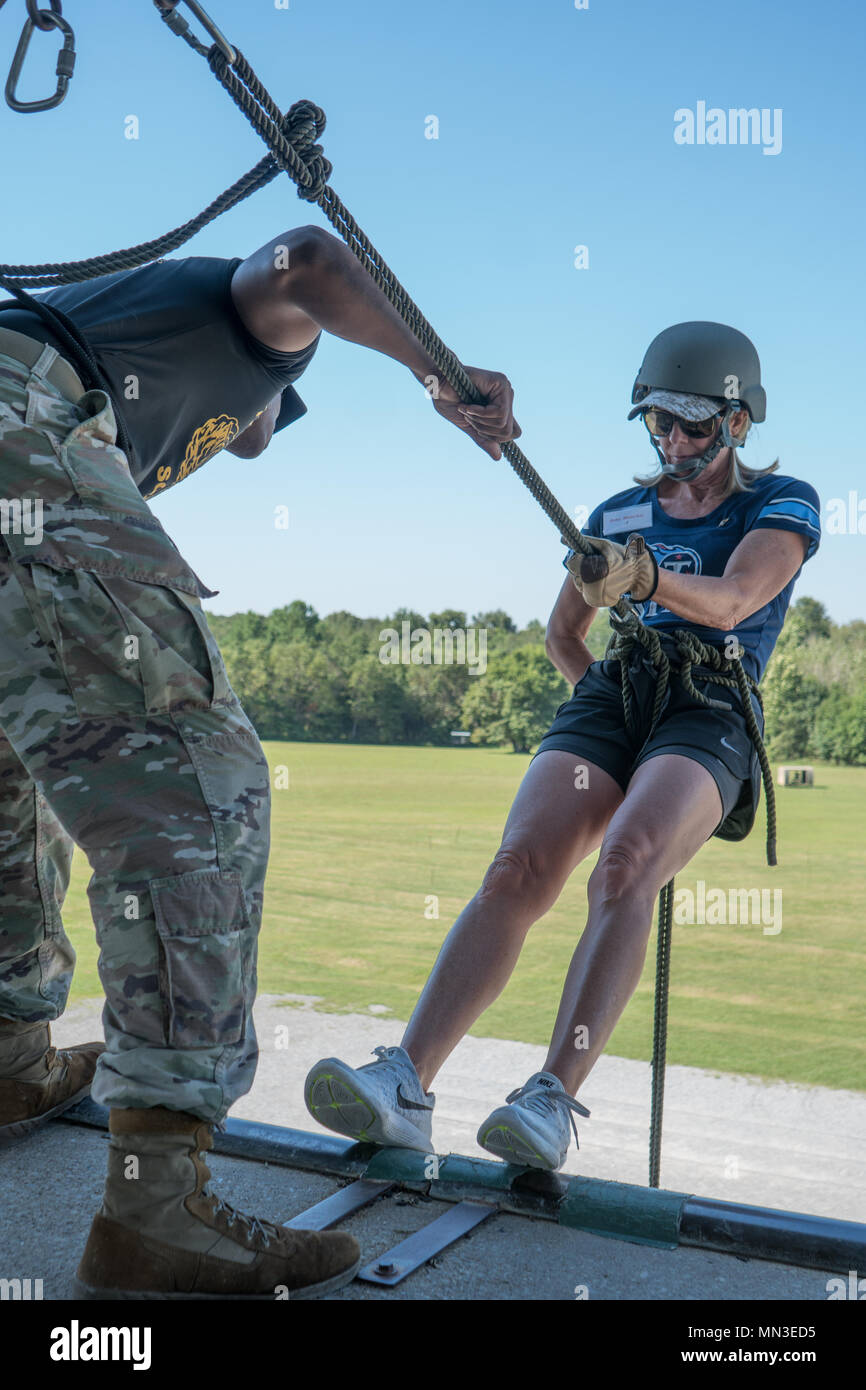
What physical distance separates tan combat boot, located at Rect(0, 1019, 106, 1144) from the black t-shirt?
824 mm

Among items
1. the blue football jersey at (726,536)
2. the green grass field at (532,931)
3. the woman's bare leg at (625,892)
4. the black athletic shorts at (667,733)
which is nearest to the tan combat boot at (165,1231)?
the woman's bare leg at (625,892)

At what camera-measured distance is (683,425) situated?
2312 millimetres

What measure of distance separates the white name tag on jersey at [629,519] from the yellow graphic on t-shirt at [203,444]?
3.16 ft

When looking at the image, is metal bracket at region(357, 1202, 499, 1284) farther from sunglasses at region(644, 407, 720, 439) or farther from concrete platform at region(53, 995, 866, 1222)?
concrete platform at region(53, 995, 866, 1222)

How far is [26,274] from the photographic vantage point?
1.47 metres

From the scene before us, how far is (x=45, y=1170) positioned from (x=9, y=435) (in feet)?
3.30

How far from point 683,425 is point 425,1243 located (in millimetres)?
1622

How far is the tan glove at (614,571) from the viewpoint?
1.93 meters

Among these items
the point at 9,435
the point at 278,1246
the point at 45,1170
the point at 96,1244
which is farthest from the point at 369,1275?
the point at 9,435

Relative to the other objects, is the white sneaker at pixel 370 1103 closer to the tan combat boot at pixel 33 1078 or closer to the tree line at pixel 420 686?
the tan combat boot at pixel 33 1078

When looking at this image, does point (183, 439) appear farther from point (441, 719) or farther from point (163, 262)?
point (441, 719)

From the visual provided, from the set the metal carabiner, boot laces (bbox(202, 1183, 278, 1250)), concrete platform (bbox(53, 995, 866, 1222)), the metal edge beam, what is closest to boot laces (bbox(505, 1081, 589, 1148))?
the metal edge beam

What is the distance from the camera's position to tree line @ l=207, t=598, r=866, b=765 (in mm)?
27219
